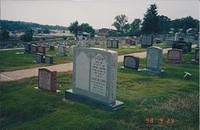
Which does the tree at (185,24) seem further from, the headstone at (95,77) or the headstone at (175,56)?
the headstone at (95,77)

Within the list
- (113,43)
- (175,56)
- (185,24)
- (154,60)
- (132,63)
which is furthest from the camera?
(185,24)

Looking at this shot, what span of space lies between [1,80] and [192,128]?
10125 millimetres

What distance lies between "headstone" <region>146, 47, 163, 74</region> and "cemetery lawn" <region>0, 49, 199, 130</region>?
2.45 meters

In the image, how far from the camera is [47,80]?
36.7 ft

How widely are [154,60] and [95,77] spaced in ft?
22.4

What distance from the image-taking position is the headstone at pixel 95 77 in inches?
350

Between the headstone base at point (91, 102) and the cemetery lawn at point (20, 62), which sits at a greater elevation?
the cemetery lawn at point (20, 62)

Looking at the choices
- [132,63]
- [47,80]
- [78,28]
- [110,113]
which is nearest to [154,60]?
[132,63]

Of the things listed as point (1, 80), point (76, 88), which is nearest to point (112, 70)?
point (76, 88)

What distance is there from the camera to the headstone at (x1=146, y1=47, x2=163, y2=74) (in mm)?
15141

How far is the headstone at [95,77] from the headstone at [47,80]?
105 cm

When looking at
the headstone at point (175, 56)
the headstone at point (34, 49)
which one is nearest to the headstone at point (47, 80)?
the headstone at point (175, 56)
